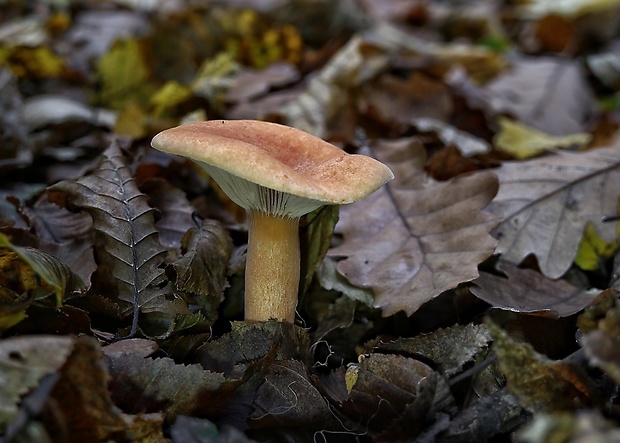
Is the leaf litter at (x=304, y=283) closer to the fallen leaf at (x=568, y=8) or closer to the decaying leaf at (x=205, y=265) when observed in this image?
the decaying leaf at (x=205, y=265)

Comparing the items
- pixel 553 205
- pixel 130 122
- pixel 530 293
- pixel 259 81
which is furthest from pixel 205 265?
pixel 259 81

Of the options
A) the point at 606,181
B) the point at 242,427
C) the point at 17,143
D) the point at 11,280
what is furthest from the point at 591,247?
the point at 17,143

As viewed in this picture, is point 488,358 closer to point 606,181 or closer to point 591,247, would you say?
point 591,247

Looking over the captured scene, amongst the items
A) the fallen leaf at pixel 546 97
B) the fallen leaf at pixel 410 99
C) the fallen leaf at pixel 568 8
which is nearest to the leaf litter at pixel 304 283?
the fallen leaf at pixel 410 99

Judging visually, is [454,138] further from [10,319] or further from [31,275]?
[10,319]

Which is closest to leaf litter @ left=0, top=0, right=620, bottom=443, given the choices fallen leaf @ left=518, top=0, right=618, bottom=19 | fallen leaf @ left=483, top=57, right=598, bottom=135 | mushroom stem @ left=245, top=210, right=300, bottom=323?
mushroom stem @ left=245, top=210, right=300, bottom=323

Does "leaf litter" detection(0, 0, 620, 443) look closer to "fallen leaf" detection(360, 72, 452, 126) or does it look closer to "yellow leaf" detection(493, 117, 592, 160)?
"yellow leaf" detection(493, 117, 592, 160)

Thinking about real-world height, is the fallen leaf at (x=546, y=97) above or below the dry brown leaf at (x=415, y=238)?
below
